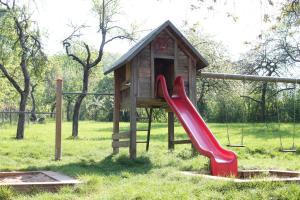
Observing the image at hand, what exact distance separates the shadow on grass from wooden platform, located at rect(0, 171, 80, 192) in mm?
544

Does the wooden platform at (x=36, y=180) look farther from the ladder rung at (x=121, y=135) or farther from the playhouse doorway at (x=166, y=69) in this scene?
the playhouse doorway at (x=166, y=69)

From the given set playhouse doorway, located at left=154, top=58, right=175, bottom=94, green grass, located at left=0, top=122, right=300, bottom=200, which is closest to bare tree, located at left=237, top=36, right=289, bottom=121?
green grass, located at left=0, top=122, right=300, bottom=200

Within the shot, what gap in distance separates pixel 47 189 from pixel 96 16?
18.3 meters

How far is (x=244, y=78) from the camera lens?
13289 millimetres

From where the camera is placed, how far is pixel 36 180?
344 inches

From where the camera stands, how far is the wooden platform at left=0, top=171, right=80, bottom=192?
24.4ft

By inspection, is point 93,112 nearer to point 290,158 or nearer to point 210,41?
point 210,41

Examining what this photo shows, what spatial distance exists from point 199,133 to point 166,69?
163 inches

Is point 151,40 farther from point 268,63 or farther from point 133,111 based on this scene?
point 268,63

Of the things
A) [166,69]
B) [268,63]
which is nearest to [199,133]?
[166,69]

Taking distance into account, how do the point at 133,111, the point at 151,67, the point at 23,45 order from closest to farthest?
1. the point at 133,111
2. the point at 151,67
3. the point at 23,45

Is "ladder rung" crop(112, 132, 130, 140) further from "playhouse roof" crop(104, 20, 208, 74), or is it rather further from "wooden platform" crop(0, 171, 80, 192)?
"wooden platform" crop(0, 171, 80, 192)

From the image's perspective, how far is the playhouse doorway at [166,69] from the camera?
13.5 m

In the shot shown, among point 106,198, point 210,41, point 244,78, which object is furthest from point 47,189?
point 210,41
